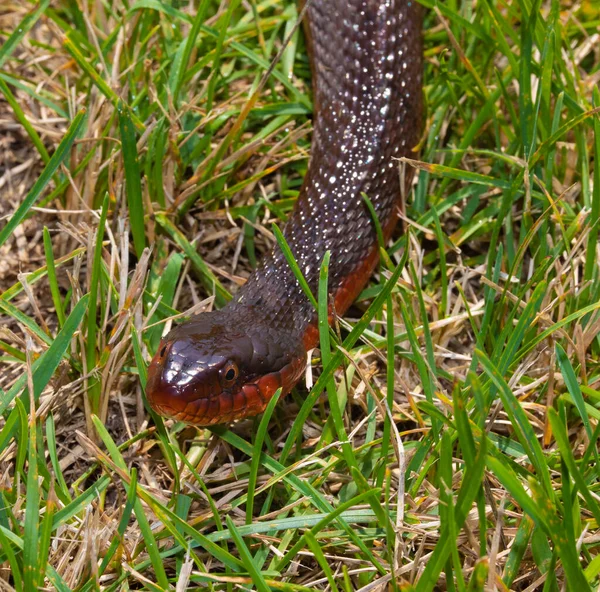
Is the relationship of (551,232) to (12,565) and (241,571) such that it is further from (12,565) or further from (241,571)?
(12,565)

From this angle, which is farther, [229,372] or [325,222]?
[325,222]

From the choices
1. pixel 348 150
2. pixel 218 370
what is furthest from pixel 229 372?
pixel 348 150

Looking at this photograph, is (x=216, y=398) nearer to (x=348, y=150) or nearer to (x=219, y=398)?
(x=219, y=398)

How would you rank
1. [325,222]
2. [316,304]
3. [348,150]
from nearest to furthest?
[316,304], [325,222], [348,150]

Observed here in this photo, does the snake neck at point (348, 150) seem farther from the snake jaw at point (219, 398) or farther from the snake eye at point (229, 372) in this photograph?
the snake eye at point (229, 372)

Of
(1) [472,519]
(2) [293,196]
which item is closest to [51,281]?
(2) [293,196]

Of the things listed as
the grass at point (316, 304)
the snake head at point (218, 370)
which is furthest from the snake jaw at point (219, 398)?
the grass at point (316, 304)
